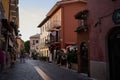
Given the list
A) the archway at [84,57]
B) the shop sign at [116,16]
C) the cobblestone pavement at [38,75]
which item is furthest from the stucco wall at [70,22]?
the shop sign at [116,16]

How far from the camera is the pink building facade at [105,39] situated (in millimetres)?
16922

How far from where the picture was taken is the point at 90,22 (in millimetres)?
21156

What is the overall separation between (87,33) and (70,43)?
816 inches

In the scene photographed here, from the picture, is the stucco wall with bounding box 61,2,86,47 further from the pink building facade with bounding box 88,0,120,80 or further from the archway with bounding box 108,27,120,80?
the archway with bounding box 108,27,120,80

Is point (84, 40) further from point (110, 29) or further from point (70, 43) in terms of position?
point (70, 43)

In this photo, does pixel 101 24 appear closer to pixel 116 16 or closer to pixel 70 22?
pixel 116 16

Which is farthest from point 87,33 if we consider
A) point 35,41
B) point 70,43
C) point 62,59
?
point 35,41

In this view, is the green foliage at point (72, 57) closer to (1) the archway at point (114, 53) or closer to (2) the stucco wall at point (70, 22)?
(1) the archway at point (114, 53)

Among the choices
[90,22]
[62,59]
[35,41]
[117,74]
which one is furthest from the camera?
[35,41]

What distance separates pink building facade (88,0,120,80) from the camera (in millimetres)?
16922

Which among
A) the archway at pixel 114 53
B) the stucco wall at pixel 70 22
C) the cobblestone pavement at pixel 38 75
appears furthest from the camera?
the stucco wall at pixel 70 22

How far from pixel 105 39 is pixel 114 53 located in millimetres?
1202

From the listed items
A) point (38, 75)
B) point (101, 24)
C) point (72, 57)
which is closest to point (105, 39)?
point (101, 24)

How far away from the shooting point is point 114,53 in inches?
683
